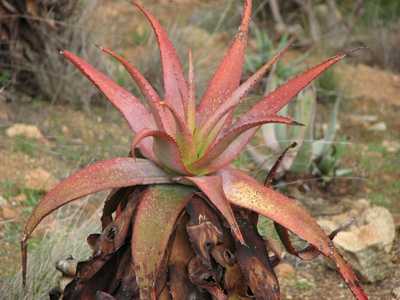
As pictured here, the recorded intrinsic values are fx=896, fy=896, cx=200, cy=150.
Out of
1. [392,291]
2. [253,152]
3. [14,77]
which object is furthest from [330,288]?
[14,77]

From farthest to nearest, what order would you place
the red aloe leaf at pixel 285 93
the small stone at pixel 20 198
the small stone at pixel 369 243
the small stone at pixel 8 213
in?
the small stone at pixel 20 198, the small stone at pixel 8 213, the small stone at pixel 369 243, the red aloe leaf at pixel 285 93

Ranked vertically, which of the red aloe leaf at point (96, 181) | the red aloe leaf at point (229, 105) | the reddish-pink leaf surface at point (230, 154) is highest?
the red aloe leaf at point (229, 105)

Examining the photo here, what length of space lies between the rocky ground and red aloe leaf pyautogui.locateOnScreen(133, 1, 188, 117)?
3.70ft

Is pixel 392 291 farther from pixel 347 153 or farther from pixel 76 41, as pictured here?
pixel 76 41

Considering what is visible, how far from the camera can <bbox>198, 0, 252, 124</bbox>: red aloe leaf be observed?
2.30 m

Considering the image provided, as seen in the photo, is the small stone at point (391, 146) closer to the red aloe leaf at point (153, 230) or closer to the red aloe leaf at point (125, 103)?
the red aloe leaf at point (125, 103)

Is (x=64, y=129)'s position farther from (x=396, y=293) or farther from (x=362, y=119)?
(x=396, y=293)

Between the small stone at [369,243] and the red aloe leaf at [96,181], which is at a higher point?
the red aloe leaf at [96,181]

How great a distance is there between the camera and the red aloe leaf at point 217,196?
76.9 inches

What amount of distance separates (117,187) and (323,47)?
587 cm

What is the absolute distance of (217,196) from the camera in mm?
1995

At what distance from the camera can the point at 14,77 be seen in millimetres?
5191

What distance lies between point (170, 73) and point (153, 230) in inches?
18.1

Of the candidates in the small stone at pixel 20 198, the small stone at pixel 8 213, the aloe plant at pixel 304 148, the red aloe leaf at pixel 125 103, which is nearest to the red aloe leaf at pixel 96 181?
the red aloe leaf at pixel 125 103
